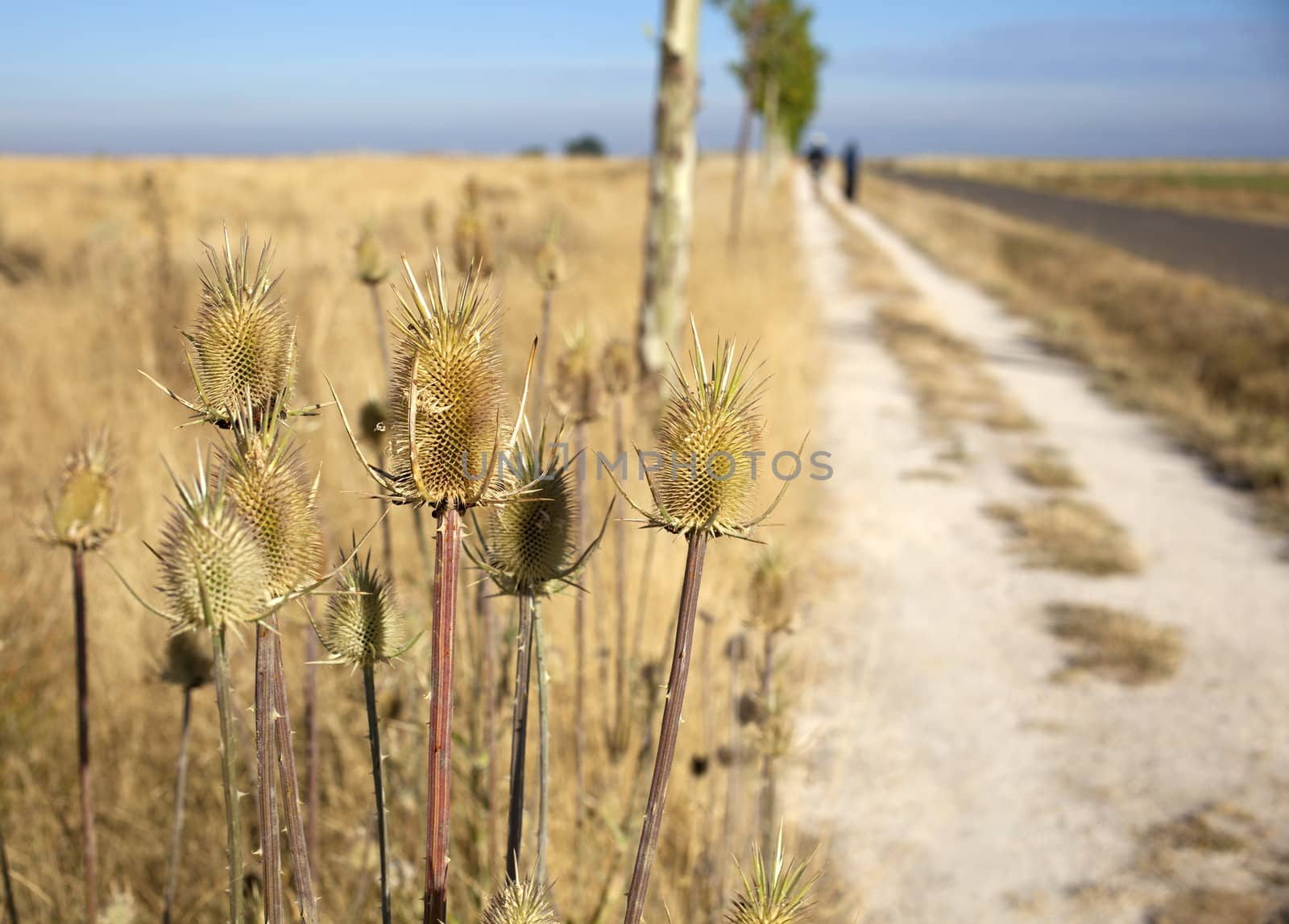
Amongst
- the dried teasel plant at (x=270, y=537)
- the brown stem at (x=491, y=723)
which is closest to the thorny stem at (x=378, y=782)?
the dried teasel plant at (x=270, y=537)

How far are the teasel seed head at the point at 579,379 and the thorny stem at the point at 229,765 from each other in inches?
65.1

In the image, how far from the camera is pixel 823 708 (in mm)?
4684

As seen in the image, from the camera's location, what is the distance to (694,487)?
125 cm

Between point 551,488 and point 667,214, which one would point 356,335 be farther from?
point 551,488

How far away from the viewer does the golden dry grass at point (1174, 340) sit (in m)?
8.66

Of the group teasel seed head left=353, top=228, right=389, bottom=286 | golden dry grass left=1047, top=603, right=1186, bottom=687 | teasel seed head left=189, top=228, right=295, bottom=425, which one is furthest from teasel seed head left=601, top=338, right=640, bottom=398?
golden dry grass left=1047, top=603, right=1186, bottom=687

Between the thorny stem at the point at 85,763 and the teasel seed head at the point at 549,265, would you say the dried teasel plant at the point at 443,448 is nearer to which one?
the thorny stem at the point at 85,763

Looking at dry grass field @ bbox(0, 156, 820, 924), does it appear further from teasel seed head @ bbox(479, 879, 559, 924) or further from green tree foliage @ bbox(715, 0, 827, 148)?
green tree foliage @ bbox(715, 0, 827, 148)

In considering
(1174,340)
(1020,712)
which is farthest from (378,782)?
(1174,340)

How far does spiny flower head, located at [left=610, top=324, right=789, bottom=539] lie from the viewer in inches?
47.0

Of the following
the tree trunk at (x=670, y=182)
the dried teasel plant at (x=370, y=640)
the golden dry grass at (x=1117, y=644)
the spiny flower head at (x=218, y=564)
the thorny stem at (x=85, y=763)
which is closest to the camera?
the spiny flower head at (x=218, y=564)

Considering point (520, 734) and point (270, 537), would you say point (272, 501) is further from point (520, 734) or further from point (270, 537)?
point (520, 734)

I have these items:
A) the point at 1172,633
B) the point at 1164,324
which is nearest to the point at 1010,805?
the point at 1172,633

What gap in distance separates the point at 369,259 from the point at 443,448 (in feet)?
6.01
